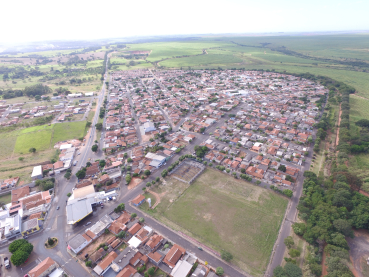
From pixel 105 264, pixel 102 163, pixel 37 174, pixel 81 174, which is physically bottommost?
pixel 105 264

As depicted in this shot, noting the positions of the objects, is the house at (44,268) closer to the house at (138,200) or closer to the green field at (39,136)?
the house at (138,200)

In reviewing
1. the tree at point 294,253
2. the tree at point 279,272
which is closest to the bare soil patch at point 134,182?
the tree at point 279,272

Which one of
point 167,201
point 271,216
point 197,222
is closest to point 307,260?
point 271,216

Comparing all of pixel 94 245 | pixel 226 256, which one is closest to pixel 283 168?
pixel 226 256

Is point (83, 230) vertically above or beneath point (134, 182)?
beneath

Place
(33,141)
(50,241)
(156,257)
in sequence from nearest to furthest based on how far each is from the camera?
1. (156,257)
2. (50,241)
3. (33,141)

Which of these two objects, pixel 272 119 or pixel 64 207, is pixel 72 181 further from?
pixel 272 119

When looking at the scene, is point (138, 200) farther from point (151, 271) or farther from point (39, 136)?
point (39, 136)

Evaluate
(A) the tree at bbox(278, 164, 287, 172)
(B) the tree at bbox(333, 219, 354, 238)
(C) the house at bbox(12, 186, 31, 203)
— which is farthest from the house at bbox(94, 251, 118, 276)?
(A) the tree at bbox(278, 164, 287, 172)
